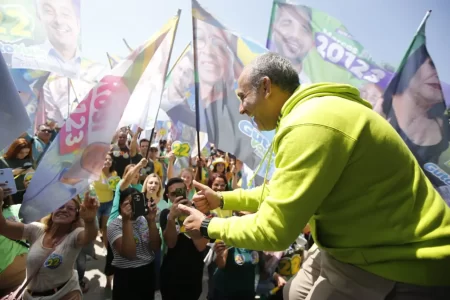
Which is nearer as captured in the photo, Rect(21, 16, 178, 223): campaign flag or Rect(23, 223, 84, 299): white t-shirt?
Rect(23, 223, 84, 299): white t-shirt

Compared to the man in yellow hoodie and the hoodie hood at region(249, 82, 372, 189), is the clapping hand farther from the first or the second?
the hoodie hood at region(249, 82, 372, 189)

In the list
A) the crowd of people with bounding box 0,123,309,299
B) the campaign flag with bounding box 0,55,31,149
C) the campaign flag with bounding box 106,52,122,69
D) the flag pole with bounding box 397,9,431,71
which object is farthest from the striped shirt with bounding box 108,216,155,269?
the campaign flag with bounding box 106,52,122,69

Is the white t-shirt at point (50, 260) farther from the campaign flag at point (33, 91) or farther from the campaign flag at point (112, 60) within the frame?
the campaign flag at point (112, 60)

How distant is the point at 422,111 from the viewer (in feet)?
15.3

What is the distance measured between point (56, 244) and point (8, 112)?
1221 millimetres

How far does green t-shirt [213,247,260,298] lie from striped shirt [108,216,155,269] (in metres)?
0.75

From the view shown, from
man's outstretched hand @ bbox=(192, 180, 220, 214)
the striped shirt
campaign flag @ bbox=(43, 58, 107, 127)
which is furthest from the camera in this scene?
campaign flag @ bbox=(43, 58, 107, 127)

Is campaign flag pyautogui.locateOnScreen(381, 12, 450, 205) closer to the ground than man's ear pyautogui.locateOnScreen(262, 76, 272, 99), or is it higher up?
closer to the ground

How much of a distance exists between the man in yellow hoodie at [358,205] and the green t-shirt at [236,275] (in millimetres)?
1787

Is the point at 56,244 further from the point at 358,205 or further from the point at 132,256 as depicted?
the point at 358,205

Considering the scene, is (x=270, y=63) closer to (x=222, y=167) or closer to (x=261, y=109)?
(x=261, y=109)

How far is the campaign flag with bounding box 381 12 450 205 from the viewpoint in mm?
4562

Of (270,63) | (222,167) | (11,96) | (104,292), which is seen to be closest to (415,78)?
(222,167)

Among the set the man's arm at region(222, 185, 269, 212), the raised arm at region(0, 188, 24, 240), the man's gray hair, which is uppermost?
the man's gray hair
